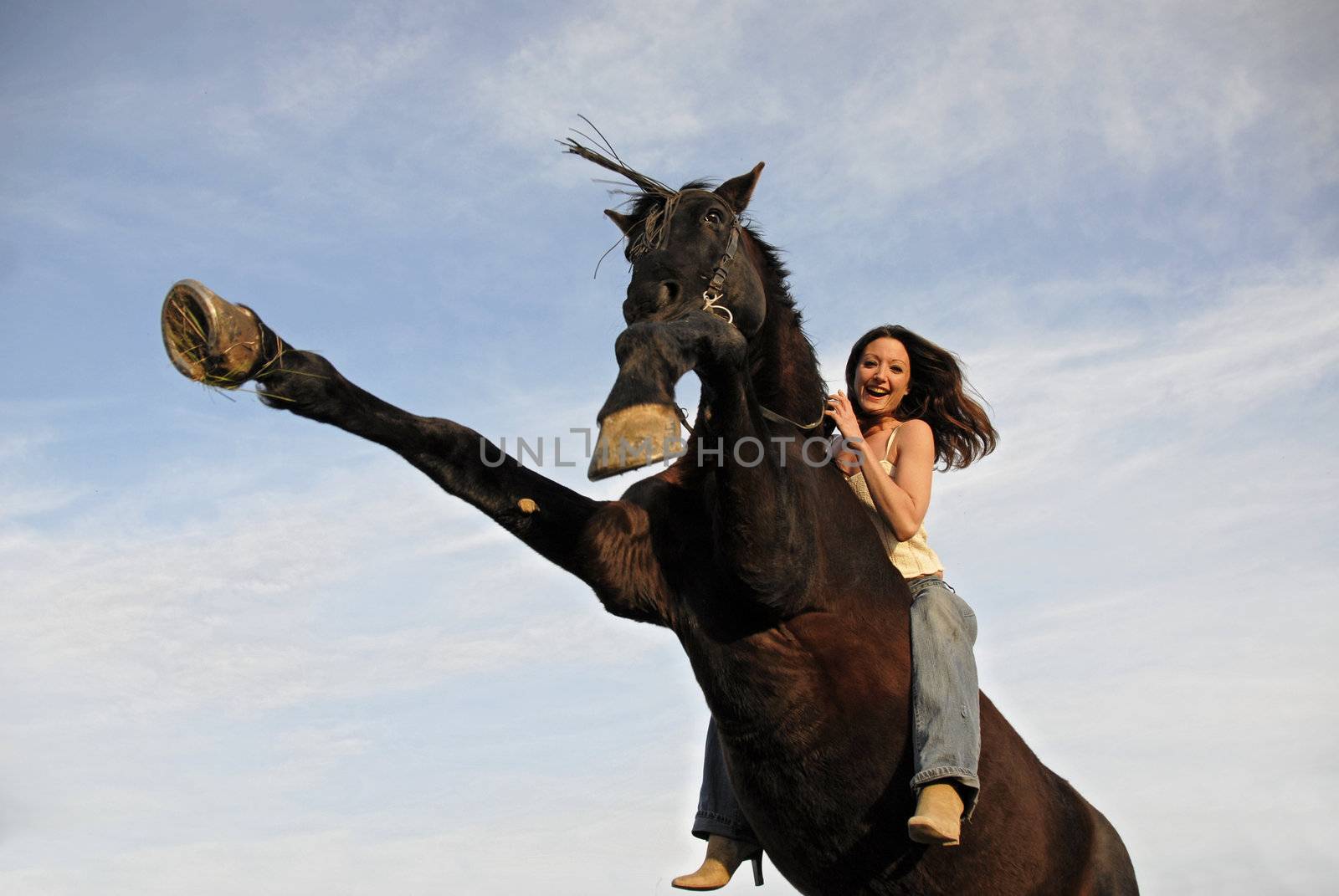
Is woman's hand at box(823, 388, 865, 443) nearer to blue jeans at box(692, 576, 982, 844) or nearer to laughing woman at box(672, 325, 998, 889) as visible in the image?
laughing woman at box(672, 325, 998, 889)

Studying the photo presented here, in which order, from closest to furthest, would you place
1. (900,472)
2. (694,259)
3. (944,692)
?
(694,259) → (944,692) → (900,472)

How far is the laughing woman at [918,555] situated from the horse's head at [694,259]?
869mm

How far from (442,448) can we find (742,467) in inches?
49.1

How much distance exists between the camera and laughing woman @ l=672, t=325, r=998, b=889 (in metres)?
5.61

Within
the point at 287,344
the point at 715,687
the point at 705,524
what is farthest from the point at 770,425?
the point at 287,344

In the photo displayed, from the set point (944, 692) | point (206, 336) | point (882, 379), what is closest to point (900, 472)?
point (882, 379)

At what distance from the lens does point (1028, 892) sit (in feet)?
19.8

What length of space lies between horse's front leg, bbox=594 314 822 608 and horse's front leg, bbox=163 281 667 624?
484 mm

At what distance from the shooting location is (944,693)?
19.0ft

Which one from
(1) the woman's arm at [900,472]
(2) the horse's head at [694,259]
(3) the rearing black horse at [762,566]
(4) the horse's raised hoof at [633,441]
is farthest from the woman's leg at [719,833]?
(4) the horse's raised hoof at [633,441]

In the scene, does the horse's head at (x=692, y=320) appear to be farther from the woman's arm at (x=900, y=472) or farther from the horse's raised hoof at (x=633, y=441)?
the woman's arm at (x=900, y=472)

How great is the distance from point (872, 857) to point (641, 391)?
259cm

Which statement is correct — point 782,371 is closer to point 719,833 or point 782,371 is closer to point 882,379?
point 882,379

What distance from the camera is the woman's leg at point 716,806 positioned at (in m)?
6.71
